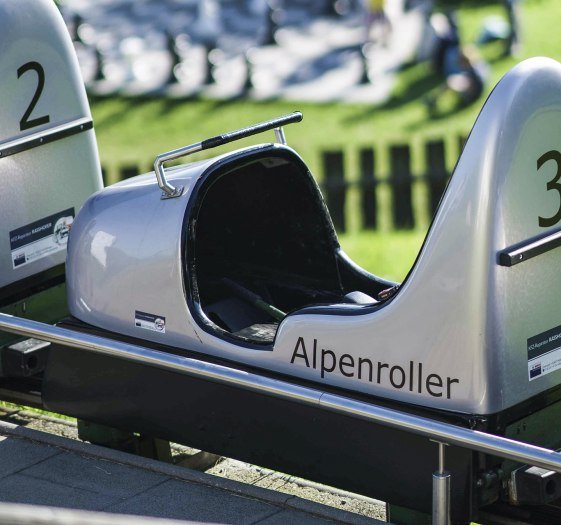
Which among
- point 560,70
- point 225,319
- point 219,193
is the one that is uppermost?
point 560,70

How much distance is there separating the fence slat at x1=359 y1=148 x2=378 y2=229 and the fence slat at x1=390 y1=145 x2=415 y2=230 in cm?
17

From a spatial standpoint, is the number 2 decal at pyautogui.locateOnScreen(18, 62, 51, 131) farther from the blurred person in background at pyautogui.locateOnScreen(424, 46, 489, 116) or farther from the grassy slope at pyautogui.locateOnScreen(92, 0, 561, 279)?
the blurred person in background at pyautogui.locateOnScreen(424, 46, 489, 116)

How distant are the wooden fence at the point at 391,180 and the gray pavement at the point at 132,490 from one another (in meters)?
6.39

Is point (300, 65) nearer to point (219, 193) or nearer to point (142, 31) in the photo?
point (142, 31)

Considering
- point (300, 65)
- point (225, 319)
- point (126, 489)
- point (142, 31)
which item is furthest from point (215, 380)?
point (142, 31)

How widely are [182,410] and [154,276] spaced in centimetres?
51

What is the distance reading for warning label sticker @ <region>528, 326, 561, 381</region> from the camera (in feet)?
14.3

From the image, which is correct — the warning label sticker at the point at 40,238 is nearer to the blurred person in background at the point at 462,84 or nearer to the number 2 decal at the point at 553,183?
the number 2 decal at the point at 553,183

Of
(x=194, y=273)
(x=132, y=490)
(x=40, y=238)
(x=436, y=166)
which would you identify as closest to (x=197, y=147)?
(x=194, y=273)

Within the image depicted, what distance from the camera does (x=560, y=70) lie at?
430 centimetres

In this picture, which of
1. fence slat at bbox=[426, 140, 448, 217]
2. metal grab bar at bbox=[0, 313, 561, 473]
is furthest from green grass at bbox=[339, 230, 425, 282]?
metal grab bar at bbox=[0, 313, 561, 473]

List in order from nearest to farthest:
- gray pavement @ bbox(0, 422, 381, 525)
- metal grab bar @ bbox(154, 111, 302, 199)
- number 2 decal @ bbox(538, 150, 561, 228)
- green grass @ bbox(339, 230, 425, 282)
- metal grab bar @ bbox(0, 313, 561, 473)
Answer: metal grab bar @ bbox(0, 313, 561, 473) → number 2 decal @ bbox(538, 150, 561, 228) → gray pavement @ bbox(0, 422, 381, 525) → metal grab bar @ bbox(154, 111, 302, 199) → green grass @ bbox(339, 230, 425, 282)

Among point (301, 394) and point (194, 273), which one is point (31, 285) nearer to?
point (194, 273)

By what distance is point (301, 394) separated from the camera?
4.29m
